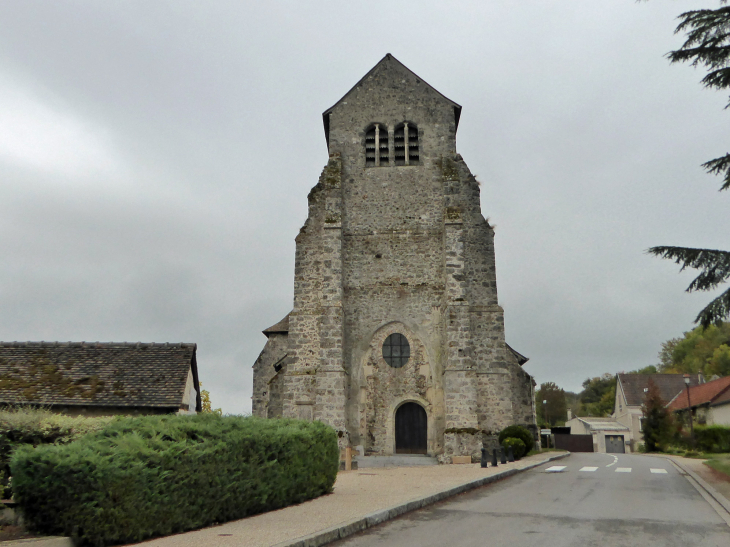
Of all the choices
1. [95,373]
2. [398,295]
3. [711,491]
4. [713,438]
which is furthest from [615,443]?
[95,373]

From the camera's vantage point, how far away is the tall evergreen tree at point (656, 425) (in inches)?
1394

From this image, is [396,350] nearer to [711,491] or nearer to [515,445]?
[515,445]

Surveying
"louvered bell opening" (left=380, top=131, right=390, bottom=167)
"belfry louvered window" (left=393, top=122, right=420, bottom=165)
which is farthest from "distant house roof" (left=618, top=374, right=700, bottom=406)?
"louvered bell opening" (left=380, top=131, right=390, bottom=167)

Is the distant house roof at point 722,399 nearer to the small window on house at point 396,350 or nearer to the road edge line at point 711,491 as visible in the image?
the road edge line at point 711,491

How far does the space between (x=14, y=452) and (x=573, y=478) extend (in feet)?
42.6

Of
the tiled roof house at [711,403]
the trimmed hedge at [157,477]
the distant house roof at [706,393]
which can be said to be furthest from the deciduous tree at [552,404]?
the trimmed hedge at [157,477]

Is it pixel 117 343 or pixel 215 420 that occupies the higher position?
pixel 117 343

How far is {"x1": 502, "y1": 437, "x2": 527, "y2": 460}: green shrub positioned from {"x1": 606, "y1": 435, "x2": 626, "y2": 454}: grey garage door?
3448cm

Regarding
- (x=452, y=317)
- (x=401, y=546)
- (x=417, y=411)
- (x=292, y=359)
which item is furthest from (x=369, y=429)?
(x=401, y=546)

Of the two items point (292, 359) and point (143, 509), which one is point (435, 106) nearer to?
point (292, 359)

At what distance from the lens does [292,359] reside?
21.4 metres

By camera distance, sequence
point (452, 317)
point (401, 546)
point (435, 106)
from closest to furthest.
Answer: point (401, 546) < point (452, 317) < point (435, 106)

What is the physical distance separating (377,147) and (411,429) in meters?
11.2

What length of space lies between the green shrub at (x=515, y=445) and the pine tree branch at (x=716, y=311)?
→ 32.6ft
